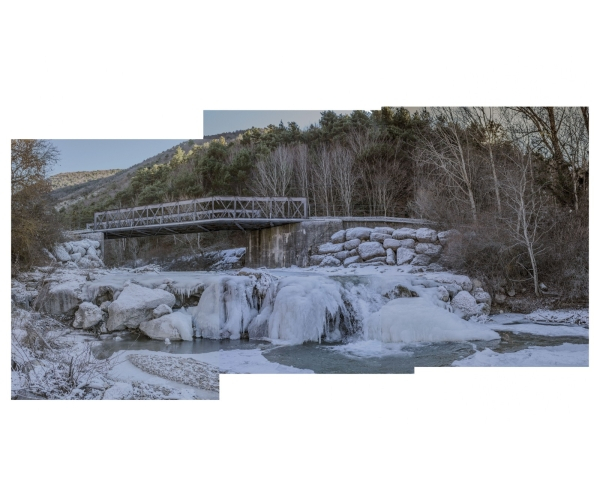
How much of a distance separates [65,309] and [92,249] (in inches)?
33.7

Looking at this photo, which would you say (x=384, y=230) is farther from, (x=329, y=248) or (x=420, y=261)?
(x=329, y=248)

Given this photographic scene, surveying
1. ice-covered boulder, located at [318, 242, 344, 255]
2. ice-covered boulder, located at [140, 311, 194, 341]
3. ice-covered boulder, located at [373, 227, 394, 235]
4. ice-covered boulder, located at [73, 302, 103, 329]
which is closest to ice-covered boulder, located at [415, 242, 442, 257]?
ice-covered boulder, located at [373, 227, 394, 235]

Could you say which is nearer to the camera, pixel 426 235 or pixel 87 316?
pixel 87 316

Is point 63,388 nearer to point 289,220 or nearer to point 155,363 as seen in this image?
point 155,363

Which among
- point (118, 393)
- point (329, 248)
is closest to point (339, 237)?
point (329, 248)

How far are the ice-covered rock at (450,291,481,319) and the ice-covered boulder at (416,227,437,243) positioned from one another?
0.85m

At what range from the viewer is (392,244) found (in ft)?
27.4

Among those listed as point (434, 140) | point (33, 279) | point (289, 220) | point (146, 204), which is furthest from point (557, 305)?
point (33, 279)

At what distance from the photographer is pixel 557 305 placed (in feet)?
27.2

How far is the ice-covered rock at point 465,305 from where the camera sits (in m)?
8.30

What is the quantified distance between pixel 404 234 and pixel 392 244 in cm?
21

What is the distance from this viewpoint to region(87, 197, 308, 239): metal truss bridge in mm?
8258

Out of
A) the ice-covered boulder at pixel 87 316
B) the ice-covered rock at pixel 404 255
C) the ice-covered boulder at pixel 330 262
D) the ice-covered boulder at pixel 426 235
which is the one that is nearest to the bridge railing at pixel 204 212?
the ice-covered boulder at pixel 330 262

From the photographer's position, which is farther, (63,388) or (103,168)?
(103,168)
